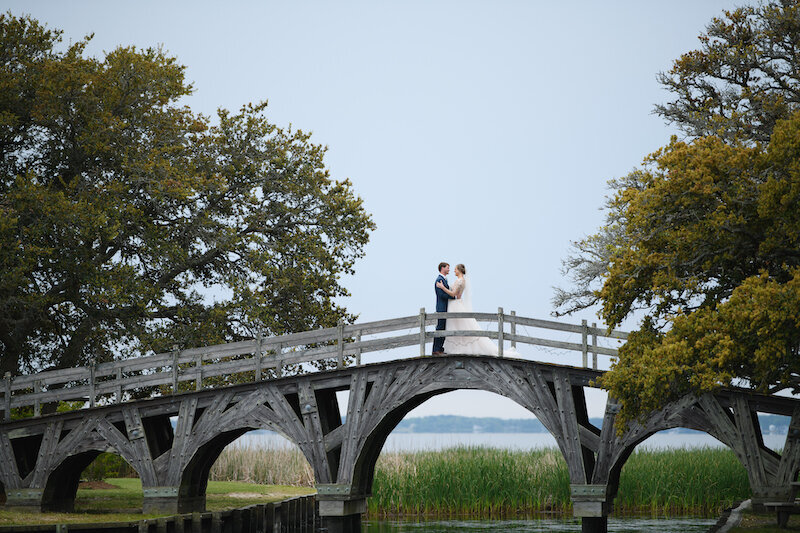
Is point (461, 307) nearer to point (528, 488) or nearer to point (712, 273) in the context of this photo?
point (712, 273)

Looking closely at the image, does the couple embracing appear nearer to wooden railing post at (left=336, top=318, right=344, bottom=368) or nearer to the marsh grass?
wooden railing post at (left=336, top=318, right=344, bottom=368)

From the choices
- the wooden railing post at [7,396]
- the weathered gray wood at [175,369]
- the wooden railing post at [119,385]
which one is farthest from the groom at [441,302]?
the wooden railing post at [7,396]

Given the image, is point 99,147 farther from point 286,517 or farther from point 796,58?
point 796,58

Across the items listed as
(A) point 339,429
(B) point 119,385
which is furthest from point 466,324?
(B) point 119,385

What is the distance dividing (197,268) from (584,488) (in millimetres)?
14900

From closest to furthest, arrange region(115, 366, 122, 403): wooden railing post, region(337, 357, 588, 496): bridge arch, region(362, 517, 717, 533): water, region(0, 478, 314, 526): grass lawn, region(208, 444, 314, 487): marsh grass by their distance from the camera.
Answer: region(337, 357, 588, 496): bridge arch → region(0, 478, 314, 526): grass lawn → region(115, 366, 122, 403): wooden railing post → region(362, 517, 717, 533): water → region(208, 444, 314, 487): marsh grass

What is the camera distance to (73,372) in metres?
25.3

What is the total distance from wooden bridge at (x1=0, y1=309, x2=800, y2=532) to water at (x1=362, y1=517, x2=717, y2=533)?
3.61m

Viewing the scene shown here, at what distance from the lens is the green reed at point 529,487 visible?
93.6 ft

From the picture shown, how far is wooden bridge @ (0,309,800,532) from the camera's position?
21016 millimetres

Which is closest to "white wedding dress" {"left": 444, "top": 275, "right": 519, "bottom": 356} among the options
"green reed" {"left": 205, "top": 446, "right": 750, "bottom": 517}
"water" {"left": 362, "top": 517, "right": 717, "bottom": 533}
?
"water" {"left": 362, "top": 517, "right": 717, "bottom": 533}

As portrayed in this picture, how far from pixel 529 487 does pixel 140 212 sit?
1435cm

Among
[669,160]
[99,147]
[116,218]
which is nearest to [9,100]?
[99,147]

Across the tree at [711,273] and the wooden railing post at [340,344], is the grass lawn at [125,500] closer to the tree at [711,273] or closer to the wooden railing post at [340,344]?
the wooden railing post at [340,344]
